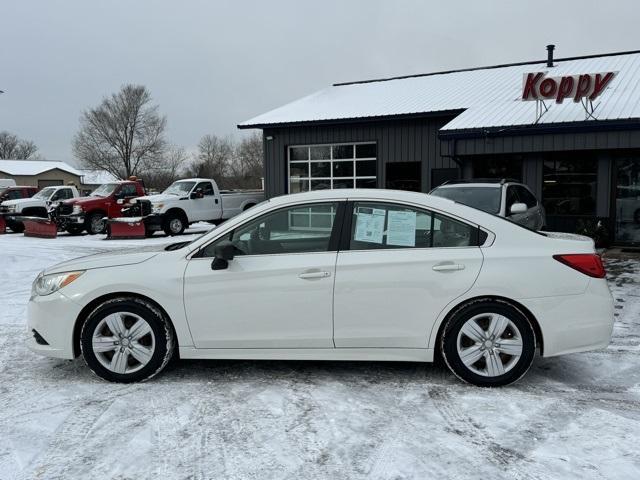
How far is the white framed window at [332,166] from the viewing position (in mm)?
17359

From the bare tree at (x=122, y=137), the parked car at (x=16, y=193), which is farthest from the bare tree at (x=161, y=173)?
the parked car at (x=16, y=193)

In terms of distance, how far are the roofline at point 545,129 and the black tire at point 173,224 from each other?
30.8 feet

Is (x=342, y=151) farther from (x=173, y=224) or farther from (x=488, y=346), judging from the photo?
(x=488, y=346)

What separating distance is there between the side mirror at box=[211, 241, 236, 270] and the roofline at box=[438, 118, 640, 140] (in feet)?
34.5

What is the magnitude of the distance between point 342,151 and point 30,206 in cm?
1350

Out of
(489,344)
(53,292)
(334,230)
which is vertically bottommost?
(489,344)

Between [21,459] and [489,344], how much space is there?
3.23m

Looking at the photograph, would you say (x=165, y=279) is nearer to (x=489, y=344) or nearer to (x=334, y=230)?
(x=334, y=230)

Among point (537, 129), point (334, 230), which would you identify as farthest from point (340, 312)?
point (537, 129)

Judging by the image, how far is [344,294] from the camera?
13.6 ft

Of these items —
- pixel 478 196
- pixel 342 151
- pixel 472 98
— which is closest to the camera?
pixel 478 196

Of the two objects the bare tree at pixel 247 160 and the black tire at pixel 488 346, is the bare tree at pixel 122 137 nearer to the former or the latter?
the bare tree at pixel 247 160

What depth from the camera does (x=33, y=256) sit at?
13.3 m

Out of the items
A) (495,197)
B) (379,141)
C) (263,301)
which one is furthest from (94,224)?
(263,301)
